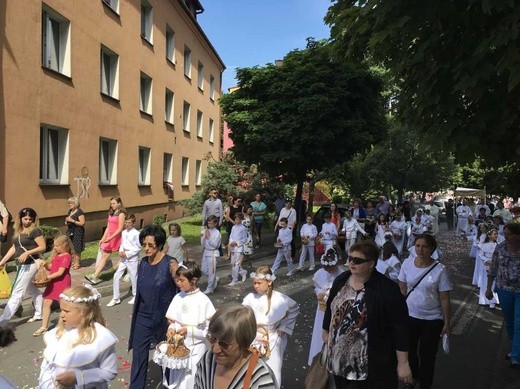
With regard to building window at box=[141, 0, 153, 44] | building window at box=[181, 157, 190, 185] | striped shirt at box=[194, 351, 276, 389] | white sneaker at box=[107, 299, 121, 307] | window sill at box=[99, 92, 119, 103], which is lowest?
white sneaker at box=[107, 299, 121, 307]

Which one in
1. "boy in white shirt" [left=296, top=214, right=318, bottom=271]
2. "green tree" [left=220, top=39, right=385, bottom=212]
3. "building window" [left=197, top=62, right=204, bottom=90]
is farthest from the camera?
"building window" [left=197, top=62, right=204, bottom=90]

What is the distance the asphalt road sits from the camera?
16.6 ft

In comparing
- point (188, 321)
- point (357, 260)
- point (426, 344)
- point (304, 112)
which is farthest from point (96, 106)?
point (357, 260)

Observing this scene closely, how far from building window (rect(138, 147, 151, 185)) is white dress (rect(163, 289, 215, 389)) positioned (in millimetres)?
16852

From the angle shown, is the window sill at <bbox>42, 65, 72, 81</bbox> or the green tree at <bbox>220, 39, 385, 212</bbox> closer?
the window sill at <bbox>42, 65, 72, 81</bbox>

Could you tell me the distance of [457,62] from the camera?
3.87m

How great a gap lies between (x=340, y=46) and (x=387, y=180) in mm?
26523

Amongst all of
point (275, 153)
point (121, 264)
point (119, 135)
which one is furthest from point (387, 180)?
point (121, 264)

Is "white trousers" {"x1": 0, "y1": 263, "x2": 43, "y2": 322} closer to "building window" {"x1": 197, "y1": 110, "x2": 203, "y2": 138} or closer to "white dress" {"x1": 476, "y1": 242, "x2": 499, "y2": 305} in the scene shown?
"white dress" {"x1": 476, "y1": 242, "x2": 499, "y2": 305}

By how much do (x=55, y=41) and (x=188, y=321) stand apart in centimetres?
1245

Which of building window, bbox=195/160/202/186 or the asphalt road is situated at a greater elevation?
building window, bbox=195/160/202/186

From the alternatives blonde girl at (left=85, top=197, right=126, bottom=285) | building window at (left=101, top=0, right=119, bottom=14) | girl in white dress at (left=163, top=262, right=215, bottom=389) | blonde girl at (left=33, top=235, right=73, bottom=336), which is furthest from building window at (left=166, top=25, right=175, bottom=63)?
girl in white dress at (left=163, top=262, right=215, bottom=389)

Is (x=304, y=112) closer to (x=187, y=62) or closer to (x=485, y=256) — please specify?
(x=485, y=256)

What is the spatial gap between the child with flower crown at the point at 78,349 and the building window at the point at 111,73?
14.9 metres
